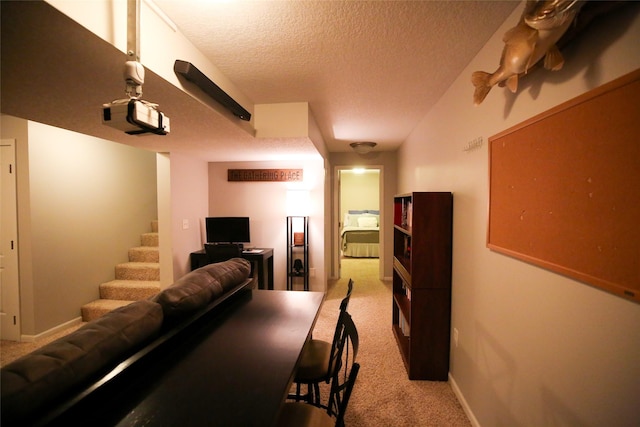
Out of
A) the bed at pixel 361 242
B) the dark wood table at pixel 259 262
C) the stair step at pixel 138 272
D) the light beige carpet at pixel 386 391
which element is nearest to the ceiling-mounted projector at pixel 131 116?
the light beige carpet at pixel 386 391

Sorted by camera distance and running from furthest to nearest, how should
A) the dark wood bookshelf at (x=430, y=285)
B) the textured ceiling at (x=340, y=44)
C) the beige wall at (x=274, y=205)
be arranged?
Result: the beige wall at (x=274, y=205) → the dark wood bookshelf at (x=430, y=285) → the textured ceiling at (x=340, y=44)

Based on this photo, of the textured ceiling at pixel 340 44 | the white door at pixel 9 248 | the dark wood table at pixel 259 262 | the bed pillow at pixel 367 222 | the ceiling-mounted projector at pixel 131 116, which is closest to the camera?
the ceiling-mounted projector at pixel 131 116

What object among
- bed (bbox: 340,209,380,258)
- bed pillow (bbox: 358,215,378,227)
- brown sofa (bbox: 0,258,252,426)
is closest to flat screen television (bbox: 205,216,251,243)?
brown sofa (bbox: 0,258,252,426)

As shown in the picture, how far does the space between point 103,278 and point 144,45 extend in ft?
11.6

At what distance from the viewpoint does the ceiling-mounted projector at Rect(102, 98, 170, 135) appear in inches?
38.1

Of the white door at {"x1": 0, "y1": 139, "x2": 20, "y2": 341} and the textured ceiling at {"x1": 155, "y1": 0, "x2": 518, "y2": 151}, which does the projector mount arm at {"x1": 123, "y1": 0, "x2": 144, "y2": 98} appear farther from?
→ the white door at {"x1": 0, "y1": 139, "x2": 20, "y2": 341}

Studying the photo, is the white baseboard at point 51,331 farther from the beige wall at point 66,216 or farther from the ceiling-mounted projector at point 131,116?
the ceiling-mounted projector at point 131,116

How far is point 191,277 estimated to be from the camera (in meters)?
1.34

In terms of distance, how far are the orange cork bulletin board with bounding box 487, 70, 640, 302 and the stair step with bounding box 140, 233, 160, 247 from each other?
4.55 metres

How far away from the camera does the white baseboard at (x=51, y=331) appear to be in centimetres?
270

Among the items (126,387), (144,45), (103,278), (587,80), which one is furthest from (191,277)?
(103,278)

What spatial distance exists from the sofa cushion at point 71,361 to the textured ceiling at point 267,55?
1.11 metres

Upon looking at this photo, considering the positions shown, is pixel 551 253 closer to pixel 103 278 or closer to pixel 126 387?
pixel 126 387

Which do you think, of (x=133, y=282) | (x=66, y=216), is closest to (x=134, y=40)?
(x=66, y=216)
